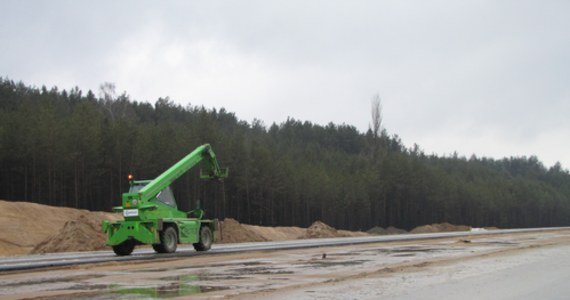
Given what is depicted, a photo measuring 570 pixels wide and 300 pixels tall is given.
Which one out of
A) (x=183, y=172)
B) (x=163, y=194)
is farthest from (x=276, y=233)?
(x=163, y=194)

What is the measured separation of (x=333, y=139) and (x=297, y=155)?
218ft

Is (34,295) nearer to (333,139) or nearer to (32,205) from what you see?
(32,205)

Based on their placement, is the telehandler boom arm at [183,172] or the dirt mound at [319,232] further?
the dirt mound at [319,232]

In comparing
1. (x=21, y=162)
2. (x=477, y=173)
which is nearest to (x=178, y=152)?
(x=21, y=162)

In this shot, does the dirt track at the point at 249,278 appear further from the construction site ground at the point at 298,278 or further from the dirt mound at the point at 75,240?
the dirt mound at the point at 75,240

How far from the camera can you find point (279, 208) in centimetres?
9769

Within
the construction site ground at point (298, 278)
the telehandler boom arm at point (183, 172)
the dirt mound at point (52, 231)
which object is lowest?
the construction site ground at point (298, 278)

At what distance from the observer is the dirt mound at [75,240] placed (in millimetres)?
34656

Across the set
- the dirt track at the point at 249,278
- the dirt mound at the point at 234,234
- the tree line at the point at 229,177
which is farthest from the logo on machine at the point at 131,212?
the tree line at the point at 229,177

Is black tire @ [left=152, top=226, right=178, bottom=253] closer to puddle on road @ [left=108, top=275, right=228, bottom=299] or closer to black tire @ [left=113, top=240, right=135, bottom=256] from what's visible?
black tire @ [left=113, top=240, right=135, bottom=256]

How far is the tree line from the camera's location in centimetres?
6193

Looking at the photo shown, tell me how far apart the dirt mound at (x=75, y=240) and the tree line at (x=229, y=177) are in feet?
80.6

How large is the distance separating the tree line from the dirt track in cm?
4305

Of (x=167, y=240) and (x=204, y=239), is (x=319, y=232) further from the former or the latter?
(x=167, y=240)
